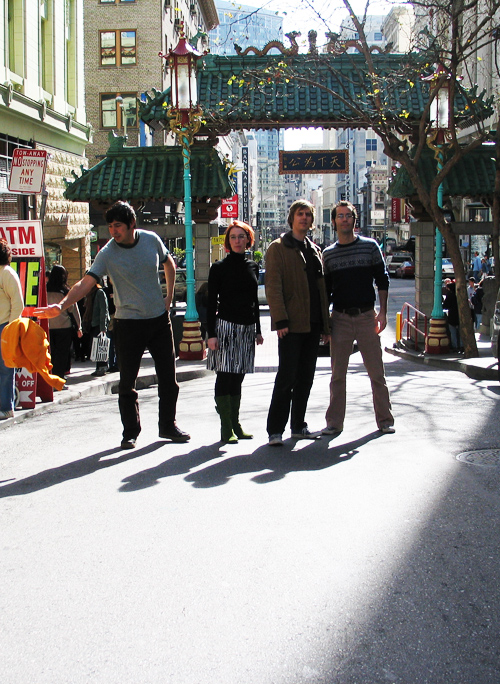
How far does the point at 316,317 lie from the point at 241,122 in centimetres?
1216

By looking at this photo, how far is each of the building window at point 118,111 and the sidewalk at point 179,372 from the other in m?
28.6

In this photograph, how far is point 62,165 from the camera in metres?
21.5

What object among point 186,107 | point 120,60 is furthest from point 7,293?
point 120,60

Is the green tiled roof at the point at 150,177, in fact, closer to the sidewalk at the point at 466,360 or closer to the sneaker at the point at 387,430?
the sidewalk at the point at 466,360

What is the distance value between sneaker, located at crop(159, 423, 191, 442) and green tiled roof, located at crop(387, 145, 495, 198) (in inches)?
474

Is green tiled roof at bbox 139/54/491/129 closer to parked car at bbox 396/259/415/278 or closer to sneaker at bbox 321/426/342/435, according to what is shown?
sneaker at bbox 321/426/342/435

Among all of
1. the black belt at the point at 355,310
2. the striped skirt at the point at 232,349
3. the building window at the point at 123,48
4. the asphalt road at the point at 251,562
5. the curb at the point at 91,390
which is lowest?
the asphalt road at the point at 251,562

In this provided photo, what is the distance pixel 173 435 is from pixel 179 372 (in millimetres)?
6898

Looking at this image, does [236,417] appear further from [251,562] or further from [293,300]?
[251,562]

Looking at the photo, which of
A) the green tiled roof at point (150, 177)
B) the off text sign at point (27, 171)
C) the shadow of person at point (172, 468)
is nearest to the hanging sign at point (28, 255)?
the off text sign at point (27, 171)

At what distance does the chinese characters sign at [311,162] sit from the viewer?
19719mm

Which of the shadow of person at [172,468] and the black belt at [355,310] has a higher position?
the black belt at [355,310]

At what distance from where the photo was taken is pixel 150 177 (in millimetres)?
18438

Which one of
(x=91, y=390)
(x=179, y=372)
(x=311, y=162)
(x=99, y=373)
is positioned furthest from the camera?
(x=311, y=162)
